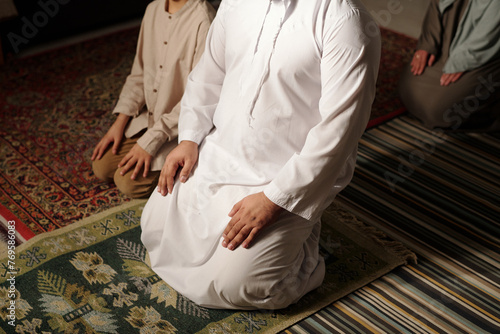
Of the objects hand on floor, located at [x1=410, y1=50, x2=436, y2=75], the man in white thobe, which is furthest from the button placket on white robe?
hand on floor, located at [x1=410, y1=50, x2=436, y2=75]

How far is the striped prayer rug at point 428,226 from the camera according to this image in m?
1.72

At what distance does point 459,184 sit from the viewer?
2387 millimetres

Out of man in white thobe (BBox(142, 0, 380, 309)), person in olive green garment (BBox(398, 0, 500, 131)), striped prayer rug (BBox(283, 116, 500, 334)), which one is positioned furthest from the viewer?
person in olive green garment (BBox(398, 0, 500, 131))

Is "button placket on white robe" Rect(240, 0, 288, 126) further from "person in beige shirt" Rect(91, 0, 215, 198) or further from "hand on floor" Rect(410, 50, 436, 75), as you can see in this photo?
"hand on floor" Rect(410, 50, 436, 75)

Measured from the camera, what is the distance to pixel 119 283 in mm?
1749

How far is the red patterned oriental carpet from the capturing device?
6.89 ft

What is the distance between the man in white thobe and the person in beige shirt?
0.71ft

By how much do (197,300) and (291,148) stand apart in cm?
53

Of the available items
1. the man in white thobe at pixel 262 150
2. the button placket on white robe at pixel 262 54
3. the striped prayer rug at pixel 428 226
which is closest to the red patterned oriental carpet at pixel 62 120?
the striped prayer rug at pixel 428 226


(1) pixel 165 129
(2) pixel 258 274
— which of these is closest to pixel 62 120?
(1) pixel 165 129

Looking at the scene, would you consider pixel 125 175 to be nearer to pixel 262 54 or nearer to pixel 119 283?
pixel 119 283

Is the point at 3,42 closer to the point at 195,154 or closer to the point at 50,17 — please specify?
the point at 50,17

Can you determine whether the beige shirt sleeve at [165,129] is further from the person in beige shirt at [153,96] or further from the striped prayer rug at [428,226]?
the striped prayer rug at [428,226]

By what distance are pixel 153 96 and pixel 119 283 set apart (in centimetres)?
73
